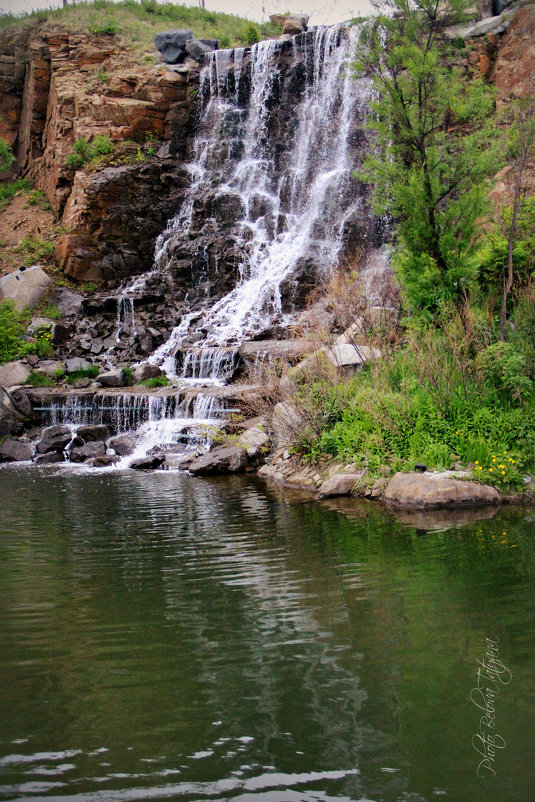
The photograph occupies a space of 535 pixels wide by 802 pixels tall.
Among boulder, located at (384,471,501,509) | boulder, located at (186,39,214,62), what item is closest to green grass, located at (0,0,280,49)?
boulder, located at (186,39,214,62)

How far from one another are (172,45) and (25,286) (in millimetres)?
15915

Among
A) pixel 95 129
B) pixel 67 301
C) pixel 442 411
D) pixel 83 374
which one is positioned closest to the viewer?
pixel 442 411

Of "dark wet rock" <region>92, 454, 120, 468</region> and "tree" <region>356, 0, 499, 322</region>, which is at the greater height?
"tree" <region>356, 0, 499, 322</region>

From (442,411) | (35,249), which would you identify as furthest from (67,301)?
(442,411)

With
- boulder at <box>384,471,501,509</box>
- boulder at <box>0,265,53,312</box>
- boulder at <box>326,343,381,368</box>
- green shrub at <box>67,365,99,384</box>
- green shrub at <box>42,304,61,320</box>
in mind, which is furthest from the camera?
boulder at <box>0,265,53,312</box>

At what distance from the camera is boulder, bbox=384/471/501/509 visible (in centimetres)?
Result: 1062

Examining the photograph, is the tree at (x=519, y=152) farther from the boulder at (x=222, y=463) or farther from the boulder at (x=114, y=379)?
the boulder at (x=114, y=379)

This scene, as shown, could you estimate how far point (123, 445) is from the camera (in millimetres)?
18266

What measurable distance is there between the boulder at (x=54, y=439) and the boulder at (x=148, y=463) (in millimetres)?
3047

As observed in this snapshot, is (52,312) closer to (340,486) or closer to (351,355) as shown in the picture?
(351,355)

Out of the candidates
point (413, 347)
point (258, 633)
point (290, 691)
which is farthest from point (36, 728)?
point (413, 347)

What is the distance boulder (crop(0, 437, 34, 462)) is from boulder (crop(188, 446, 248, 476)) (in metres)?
5.65

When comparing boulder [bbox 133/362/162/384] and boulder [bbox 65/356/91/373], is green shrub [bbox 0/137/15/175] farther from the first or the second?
boulder [bbox 133/362/162/384]

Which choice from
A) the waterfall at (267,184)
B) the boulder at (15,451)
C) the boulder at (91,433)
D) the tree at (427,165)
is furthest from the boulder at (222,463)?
the waterfall at (267,184)
